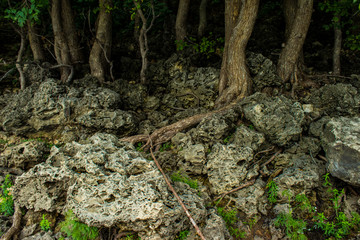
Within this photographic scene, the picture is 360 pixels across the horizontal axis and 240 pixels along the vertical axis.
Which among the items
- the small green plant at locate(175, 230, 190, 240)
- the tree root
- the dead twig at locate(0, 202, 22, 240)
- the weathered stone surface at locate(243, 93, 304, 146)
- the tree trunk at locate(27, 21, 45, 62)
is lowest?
the dead twig at locate(0, 202, 22, 240)

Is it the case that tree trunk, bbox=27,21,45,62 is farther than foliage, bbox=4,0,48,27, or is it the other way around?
tree trunk, bbox=27,21,45,62

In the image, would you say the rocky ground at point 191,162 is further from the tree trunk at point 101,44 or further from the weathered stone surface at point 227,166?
the tree trunk at point 101,44

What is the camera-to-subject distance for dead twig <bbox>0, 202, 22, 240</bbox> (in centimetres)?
350

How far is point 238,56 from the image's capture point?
5859 millimetres

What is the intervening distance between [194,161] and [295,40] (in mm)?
4239

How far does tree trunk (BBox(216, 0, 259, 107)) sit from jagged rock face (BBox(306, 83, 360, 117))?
166 cm

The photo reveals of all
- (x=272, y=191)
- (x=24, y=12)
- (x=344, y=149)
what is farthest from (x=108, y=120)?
(x=344, y=149)

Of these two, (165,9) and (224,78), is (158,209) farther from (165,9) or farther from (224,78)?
(165,9)

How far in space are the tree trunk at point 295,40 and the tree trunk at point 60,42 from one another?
20.8ft

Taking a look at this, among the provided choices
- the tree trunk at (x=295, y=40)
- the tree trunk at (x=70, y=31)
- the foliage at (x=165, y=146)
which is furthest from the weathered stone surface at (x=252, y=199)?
the tree trunk at (x=70, y=31)

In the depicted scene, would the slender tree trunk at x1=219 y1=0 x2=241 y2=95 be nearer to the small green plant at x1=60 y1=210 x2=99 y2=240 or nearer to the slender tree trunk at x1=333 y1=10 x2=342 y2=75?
the slender tree trunk at x1=333 y1=10 x2=342 y2=75

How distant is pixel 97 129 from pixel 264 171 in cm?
390

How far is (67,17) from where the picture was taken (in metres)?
7.26

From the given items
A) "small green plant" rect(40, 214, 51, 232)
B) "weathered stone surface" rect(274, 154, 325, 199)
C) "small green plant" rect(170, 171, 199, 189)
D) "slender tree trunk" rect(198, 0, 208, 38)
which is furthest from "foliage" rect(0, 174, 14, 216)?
"slender tree trunk" rect(198, 0, 208, 38)
